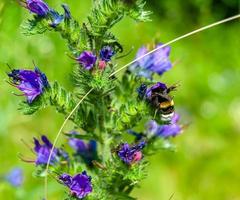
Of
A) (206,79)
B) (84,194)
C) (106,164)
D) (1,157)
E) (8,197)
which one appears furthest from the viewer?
(206,79)

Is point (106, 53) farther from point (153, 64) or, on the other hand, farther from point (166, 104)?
point (153, 64)

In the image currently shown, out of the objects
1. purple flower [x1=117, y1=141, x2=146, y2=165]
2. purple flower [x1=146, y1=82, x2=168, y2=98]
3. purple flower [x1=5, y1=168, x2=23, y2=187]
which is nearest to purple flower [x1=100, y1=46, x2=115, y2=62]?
purple flower [x1=146, y1=82, x2=168, y2=98]

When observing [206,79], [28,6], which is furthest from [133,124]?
[206,79]

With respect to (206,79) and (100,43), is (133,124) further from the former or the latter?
(206,79)

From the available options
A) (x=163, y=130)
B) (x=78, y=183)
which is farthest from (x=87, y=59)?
(x=163, y=130)

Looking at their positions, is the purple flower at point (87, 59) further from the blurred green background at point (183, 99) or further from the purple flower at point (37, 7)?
the blurred green background at point (183, 99)

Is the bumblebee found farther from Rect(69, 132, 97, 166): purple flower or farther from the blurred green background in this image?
the blurred green background
